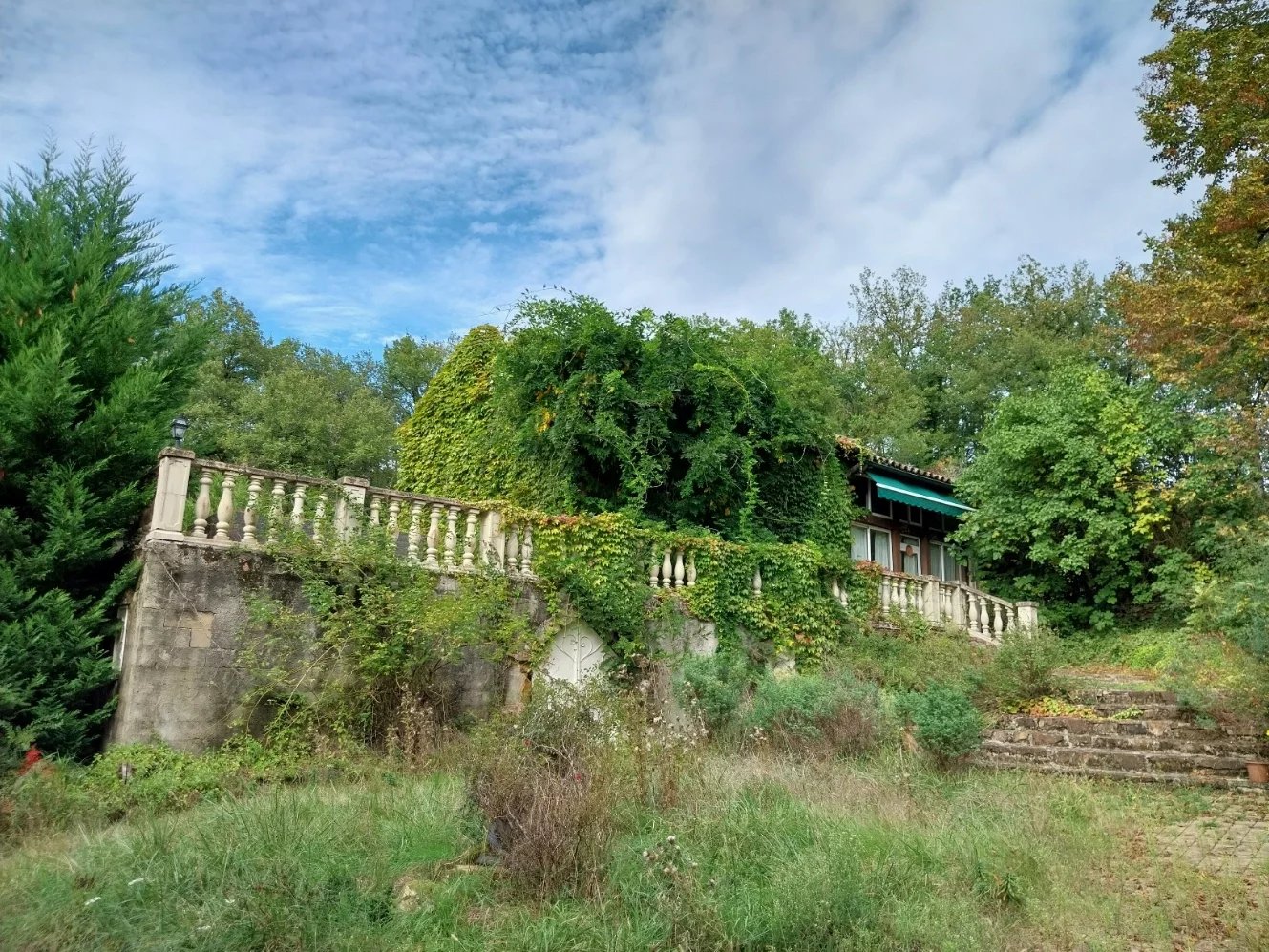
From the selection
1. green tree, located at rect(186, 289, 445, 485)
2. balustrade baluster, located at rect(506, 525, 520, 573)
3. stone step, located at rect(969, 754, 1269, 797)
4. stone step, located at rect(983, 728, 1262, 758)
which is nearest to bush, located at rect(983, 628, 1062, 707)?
stone step, located at rect(983, 728, 1262, 758)

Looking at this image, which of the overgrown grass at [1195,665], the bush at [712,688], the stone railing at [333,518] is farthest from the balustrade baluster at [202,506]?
the overgrown grass at [1195,665]

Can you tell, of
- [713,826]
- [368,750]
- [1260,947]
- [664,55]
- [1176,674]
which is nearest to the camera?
[1260,947]

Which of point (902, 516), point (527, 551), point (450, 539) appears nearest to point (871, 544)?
point (902, 516)

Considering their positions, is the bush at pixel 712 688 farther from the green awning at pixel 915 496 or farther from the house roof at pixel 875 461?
the green awning at pixel 915 496

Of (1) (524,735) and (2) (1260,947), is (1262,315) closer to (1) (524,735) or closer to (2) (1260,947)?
(2) (1260,947)

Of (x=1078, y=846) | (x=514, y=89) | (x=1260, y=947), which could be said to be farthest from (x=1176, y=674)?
(x=514, y=89)

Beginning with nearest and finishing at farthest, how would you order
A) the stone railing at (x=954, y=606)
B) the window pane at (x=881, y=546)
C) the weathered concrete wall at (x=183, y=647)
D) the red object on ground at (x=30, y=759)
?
1. the red object on ground at (x=30, y=759)
2. the weathered concrete wall at (x=183, y=647)
3. the stone railing at (x=954, y=606)
4. the window pane at (x=881, y=546)

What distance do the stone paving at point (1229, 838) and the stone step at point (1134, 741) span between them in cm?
118

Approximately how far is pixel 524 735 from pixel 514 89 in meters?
6.71

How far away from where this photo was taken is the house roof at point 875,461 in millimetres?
17922

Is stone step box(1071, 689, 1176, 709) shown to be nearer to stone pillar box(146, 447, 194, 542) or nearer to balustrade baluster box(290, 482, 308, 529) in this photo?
balustrade baluster box(290, 482, 308, 529)

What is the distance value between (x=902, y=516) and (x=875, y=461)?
158 inches

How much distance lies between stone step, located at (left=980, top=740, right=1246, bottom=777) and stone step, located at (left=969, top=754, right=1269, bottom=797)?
0.10m

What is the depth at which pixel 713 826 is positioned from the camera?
19.2 feet
